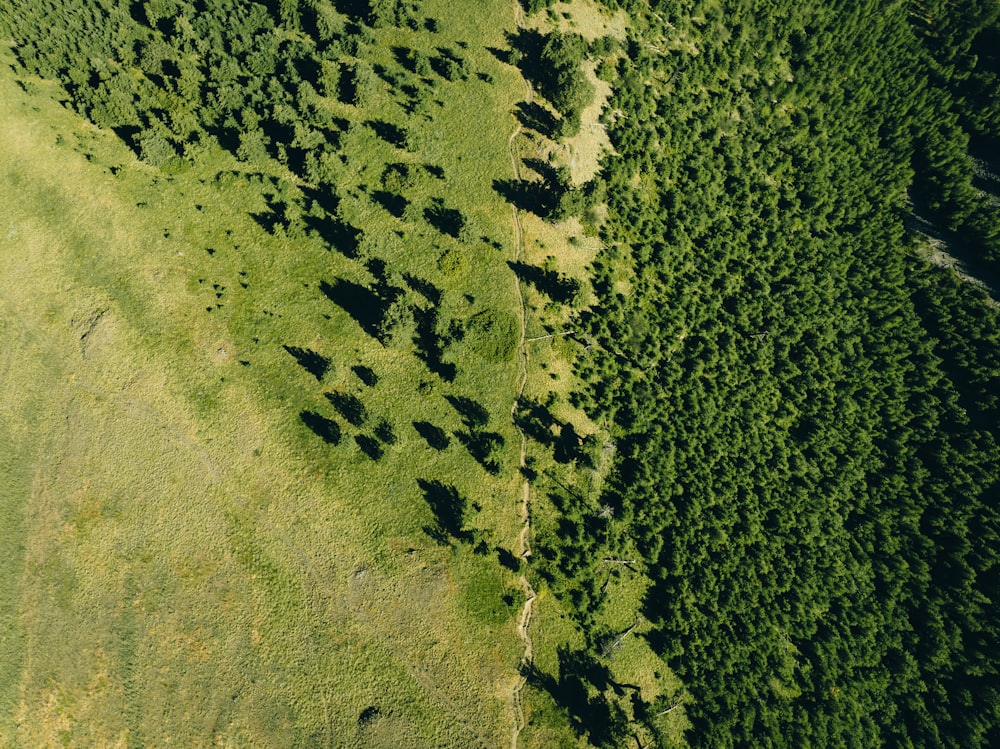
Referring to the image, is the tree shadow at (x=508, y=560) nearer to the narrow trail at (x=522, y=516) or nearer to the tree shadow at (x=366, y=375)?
the narrow trail at (x=522, y=516)

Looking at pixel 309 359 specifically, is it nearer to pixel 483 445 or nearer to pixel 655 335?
pixel 483 445

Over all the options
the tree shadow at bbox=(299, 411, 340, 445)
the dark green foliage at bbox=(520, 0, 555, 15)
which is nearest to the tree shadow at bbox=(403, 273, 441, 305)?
the tree shadow at bbox=(299, 411, 340, 445)

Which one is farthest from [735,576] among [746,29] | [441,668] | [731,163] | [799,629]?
[746,29]

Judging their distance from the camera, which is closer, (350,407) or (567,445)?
(350,407)

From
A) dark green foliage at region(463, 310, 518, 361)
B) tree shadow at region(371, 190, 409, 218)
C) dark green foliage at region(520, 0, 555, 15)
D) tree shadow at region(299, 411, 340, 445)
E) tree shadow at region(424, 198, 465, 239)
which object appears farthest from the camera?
dark green foliage at region(520, 0, 555, 15)

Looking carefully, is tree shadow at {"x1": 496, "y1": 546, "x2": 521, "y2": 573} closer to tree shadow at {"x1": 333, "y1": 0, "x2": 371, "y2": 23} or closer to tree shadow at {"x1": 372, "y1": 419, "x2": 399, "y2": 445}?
tree shadow at {"x1": 372, "y1": 419, "x2": 399, "y2": 445}

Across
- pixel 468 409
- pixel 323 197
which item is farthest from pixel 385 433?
pixel 323 197
